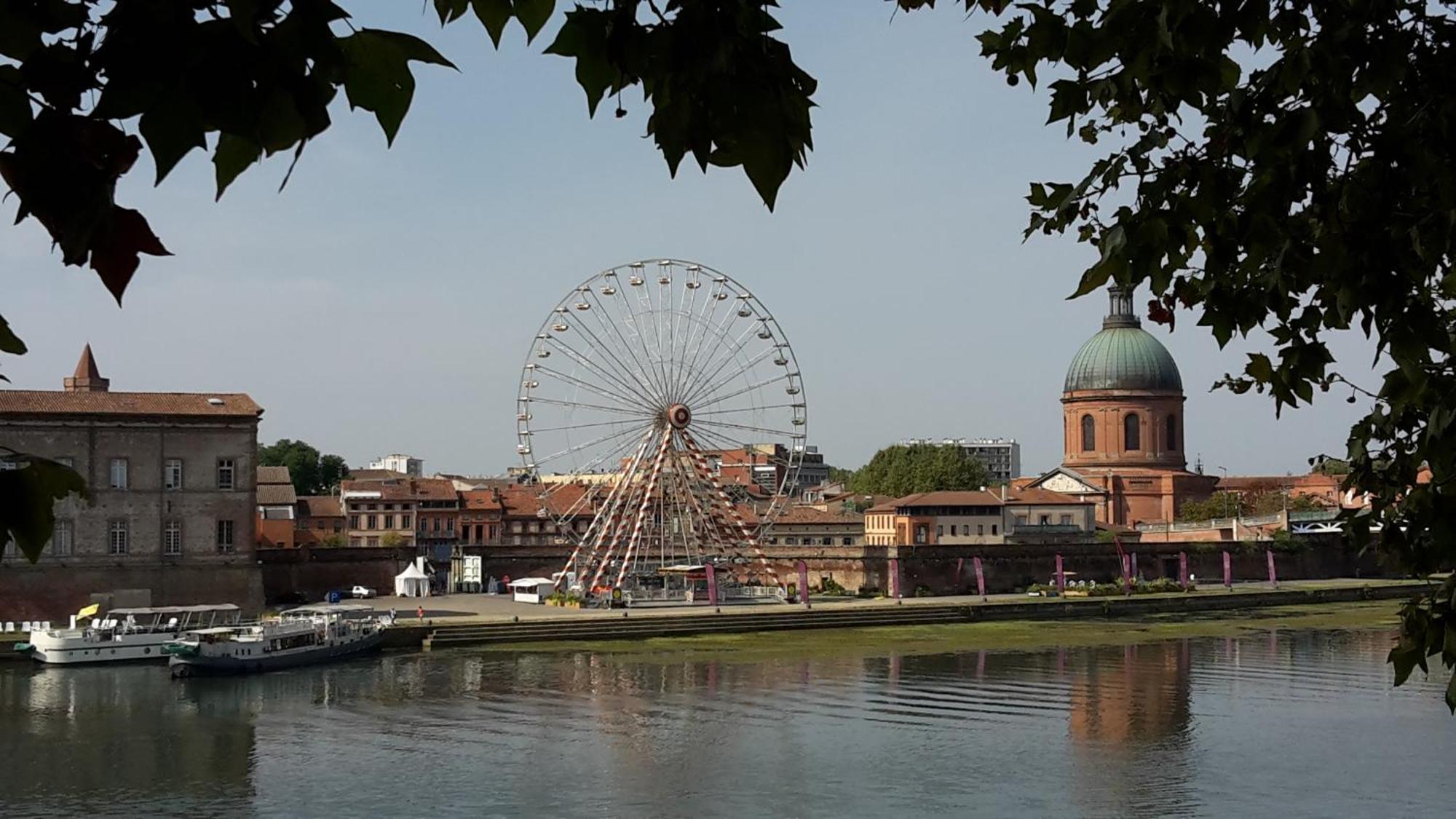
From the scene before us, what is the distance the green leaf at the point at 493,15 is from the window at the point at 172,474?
51566 millimetres

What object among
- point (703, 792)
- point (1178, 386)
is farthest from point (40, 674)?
point (1178, 386)

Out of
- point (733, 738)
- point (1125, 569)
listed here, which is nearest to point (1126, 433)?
point (1125, 569)

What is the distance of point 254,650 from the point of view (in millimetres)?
42594

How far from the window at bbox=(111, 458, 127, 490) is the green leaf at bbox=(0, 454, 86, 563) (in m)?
51.4

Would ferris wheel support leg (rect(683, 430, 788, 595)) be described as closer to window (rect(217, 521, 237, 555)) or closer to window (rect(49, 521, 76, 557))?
window (rect(217, 521, 237, 555))

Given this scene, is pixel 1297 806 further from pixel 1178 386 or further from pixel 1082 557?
pixel 1178 386

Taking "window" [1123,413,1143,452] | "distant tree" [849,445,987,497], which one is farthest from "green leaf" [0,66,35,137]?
"distant tree" [849,445,987,497]

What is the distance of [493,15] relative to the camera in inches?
121

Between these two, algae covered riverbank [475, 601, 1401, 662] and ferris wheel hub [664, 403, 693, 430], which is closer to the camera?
algae covered riverbank [475, 601, 1401, 662]

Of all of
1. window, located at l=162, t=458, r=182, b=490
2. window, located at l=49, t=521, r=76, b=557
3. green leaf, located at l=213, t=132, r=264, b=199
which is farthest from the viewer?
window, located at l=162, t=458, r=182, b=490

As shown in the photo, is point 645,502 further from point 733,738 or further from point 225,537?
point 733,738

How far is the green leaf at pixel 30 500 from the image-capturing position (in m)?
2.60

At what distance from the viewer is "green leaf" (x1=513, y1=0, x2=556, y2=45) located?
3.12 m

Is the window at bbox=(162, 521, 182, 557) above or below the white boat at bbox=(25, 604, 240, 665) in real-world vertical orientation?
above
